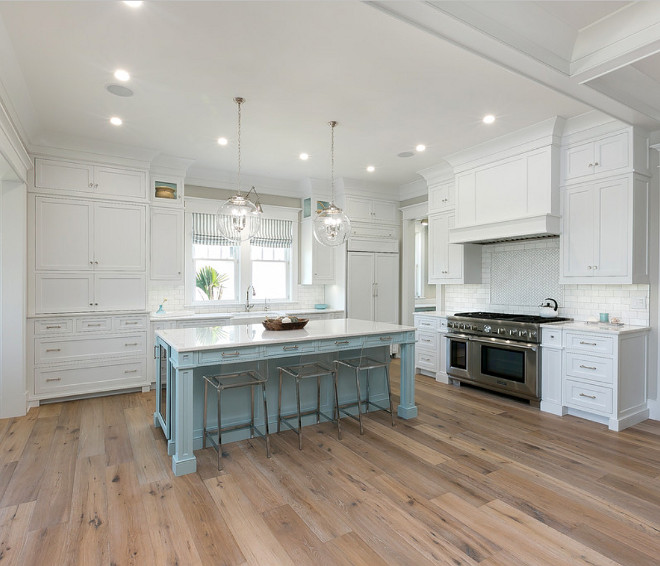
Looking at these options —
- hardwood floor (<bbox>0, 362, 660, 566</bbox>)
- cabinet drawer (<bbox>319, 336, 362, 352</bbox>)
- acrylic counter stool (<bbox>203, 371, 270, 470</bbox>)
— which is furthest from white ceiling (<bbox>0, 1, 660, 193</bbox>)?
hardwood floor (<bbox>0, 362, 660, 566</bbox>)

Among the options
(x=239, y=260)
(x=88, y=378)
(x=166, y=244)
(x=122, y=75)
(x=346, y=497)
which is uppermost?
(x=122, y=75)

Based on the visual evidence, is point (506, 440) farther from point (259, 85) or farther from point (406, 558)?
point (259, 85)

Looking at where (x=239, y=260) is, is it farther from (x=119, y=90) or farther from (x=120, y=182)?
(x=119, y=90)

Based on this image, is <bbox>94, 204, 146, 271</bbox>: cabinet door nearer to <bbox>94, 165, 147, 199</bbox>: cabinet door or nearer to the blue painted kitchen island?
<bbox>94, 165, 147, 199</bbox>: cabinet door

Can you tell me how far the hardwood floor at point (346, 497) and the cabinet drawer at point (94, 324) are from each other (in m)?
1.13

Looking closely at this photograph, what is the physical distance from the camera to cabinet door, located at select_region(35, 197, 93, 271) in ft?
14.9

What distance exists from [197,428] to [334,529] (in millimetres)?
1567

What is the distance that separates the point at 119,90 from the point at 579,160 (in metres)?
4.43

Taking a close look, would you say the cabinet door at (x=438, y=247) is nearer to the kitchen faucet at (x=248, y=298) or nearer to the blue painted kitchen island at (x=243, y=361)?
the blue painted kitchen island at (x=243, y=361)

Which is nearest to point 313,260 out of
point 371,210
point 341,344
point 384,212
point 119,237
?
point 371,210

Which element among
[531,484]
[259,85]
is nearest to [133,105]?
[259,85]

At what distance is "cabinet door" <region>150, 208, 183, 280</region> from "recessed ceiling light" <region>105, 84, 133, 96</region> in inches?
77.7

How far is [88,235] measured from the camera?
4.77 m

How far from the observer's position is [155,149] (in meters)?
5.01
